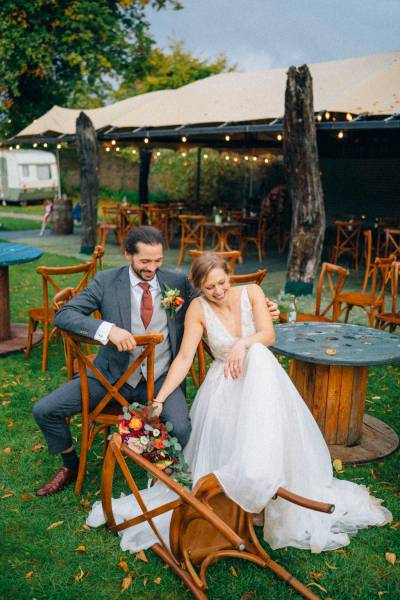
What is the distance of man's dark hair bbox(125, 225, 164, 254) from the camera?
320 cm

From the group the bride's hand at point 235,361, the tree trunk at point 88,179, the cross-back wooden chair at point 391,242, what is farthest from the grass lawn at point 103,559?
the tree trunk at point 88,179

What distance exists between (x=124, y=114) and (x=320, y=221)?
632 cm

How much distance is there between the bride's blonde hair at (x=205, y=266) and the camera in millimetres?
3145

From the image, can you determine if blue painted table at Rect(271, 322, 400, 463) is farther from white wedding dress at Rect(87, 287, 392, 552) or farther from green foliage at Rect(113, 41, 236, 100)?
green foliage at Rect(113, 41, 236, 100)

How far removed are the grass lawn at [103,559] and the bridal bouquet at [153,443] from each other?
50 cm

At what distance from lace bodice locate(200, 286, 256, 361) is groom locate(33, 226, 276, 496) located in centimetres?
23

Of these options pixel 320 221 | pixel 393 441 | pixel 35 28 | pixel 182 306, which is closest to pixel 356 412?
pixel 393 441

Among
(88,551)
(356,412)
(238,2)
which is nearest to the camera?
(88,551)

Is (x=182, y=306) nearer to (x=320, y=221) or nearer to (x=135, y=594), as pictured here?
(x=135, y=594)

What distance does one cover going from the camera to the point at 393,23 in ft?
35.2

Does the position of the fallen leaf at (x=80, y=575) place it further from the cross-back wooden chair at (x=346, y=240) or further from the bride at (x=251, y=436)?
the cross-back wooden chair at (x=346, y=240)

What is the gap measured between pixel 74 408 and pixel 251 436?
3.67 ft

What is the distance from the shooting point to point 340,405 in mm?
3961

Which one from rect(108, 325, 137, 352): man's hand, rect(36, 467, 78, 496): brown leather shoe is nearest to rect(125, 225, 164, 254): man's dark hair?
rect(108, 325, 137, 352): man's hand
